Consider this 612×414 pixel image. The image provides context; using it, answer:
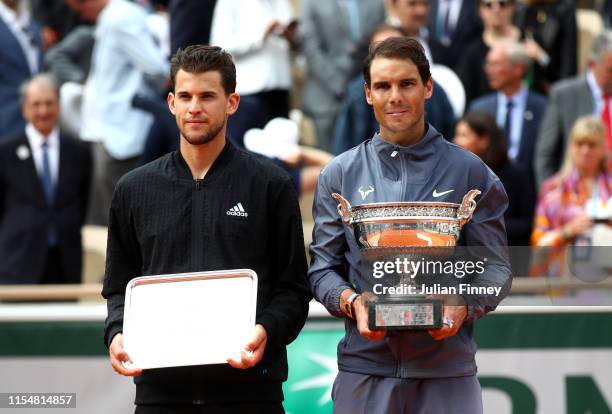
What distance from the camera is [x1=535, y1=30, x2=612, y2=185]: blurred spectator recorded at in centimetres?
934

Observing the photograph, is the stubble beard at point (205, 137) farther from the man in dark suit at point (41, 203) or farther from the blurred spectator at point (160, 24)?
the blurred spectator at point (160, 24)

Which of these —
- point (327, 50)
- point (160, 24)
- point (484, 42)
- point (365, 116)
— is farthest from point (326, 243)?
point (160, 24)

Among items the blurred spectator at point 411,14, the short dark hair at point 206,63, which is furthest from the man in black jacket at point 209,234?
the blurred spectator at point 411,14

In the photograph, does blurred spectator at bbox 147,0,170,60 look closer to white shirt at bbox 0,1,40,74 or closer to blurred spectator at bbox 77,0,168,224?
blurred spectator at bbox 77,0,168,224

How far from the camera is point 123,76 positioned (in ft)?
32.7

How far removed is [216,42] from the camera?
9.38 metres

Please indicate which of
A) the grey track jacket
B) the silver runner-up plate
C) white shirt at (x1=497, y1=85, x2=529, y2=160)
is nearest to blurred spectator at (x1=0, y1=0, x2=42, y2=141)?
white shirt at (x1=497, y1=85, x2=529, y2=160)

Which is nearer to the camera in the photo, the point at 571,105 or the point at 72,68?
the point at 571,105

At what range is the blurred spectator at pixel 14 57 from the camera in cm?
1020

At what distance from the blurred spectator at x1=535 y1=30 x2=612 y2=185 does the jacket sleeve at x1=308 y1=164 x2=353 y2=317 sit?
16.1 feet

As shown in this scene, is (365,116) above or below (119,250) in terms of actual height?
above

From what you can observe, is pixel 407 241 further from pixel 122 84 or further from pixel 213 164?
pixel 122 84

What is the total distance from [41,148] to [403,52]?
198 inches

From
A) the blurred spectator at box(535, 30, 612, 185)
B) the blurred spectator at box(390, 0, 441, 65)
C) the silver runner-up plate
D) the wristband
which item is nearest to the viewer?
the wristband
